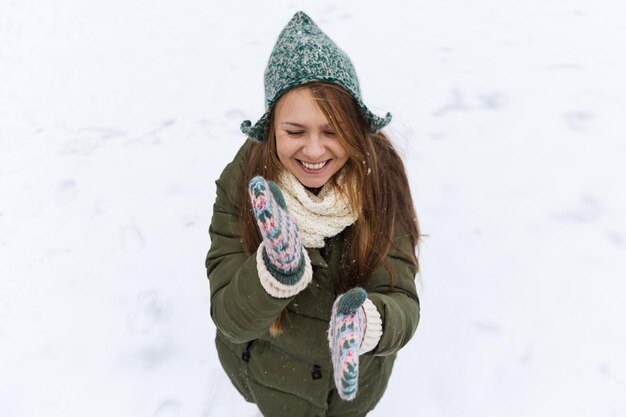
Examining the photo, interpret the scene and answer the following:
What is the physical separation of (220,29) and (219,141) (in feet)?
5.08

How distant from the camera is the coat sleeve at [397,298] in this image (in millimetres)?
1521

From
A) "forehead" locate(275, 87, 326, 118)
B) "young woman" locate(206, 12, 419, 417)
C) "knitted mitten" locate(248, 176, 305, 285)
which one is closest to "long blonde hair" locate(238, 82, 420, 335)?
"young woman" locate(206, 12, 419, 417)

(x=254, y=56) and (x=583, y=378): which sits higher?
(x=254, y=56)

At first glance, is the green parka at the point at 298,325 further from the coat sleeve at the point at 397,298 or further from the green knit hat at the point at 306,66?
the green knit hat at the point at 306,66

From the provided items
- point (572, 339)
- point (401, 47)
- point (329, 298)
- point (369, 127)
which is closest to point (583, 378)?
point (572, 339)

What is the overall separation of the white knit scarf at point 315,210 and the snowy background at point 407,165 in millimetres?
1117

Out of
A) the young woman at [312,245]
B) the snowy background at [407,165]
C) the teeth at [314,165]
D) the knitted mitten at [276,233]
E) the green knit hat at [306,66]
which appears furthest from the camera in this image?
the snowy background at [407,165]

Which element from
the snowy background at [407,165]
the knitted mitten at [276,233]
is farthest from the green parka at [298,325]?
the snowy background at [407,165]

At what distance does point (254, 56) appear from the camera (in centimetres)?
448

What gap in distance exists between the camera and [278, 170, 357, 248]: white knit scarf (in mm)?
1670

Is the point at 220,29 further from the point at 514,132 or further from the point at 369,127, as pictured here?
the point at 369,127

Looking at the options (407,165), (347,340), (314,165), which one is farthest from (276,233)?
(407,165)

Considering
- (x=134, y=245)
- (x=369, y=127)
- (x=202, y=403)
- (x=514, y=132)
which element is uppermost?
(x=369, y=127)

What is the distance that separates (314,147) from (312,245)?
0.31m
